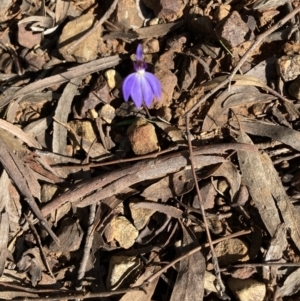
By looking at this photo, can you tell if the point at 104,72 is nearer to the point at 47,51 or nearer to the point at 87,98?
the point at 87,98

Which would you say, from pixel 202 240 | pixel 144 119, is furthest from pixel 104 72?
pixel 202 240

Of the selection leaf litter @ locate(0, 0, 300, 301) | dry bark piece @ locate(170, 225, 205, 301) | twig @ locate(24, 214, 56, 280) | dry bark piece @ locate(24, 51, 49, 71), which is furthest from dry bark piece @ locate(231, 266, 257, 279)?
dry bark piece @ locate(24, 51, 49, 71)

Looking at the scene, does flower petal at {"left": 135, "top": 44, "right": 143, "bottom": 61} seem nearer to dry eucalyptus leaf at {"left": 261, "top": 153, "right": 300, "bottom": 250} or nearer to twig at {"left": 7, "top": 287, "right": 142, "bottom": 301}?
dry eucalyptus leaf at {"left": 261, "top": 153, "right": 300, "bottom": 250}

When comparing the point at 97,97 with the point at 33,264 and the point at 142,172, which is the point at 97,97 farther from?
the point at 33,264

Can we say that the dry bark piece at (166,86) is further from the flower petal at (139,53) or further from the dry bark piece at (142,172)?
the dry bark piece at (142,172)

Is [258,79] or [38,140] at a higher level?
[258,79]
